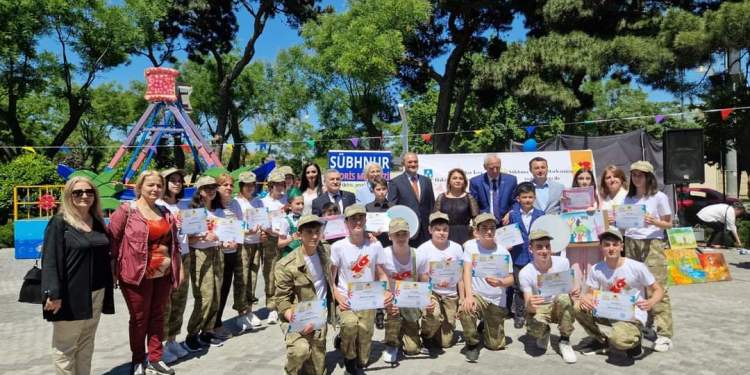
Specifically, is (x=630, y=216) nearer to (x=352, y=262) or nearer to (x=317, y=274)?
(x=352, y=262)

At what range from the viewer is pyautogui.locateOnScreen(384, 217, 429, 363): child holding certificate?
461 centimetres

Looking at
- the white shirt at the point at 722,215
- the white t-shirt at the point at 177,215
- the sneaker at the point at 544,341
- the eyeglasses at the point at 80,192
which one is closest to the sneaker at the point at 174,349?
the white t-shirt at the point at 177,215

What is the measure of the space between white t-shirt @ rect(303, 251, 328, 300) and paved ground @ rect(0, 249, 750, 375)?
0.75m

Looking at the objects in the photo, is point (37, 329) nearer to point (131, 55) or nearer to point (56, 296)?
point (56, 296)

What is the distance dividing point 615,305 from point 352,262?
2.32m

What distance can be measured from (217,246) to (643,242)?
14.2ft

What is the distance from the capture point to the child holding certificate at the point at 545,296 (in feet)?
15.5

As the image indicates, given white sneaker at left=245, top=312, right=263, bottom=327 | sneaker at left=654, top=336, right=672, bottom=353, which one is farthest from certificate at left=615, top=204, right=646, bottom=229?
white sneaker at left=245, top=312, right=263, bottom=327

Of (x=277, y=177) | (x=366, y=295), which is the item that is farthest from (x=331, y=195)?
(x=366, y=295)

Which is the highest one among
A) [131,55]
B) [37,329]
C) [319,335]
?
[131,55]

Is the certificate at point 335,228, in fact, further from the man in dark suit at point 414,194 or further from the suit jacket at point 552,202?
the suit jacket at point 552,202

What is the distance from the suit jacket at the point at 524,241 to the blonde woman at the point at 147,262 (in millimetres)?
3436

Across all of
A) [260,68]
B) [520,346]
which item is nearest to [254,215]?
[520,346]

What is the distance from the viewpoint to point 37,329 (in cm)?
629
